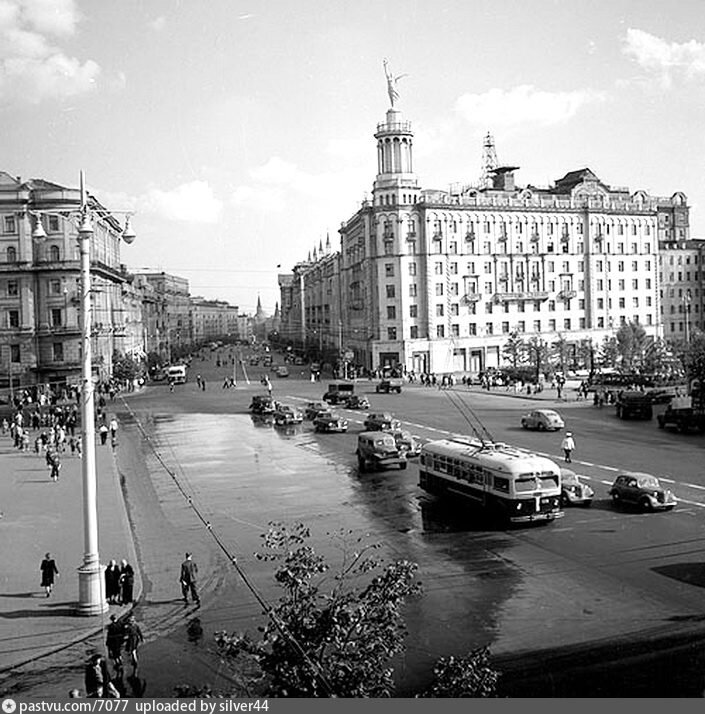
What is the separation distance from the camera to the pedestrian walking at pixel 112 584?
16.6 m

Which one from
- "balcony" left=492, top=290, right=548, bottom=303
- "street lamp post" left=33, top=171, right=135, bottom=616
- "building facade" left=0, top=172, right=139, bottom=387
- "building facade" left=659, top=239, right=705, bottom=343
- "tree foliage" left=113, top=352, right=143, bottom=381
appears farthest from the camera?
"building facade" left=659, top=239, right=705, bottom=343

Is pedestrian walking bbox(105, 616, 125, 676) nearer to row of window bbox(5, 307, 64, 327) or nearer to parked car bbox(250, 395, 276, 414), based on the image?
row of window bbox(5, 307, 64, 327)

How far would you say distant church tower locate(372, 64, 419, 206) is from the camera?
290ft

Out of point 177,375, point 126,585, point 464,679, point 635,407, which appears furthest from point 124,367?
point 464,679

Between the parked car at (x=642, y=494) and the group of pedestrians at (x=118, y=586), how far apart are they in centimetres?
1391

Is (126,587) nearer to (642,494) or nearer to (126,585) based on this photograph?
(126,585)

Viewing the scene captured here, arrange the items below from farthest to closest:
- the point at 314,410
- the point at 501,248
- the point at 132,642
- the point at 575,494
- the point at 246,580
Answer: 1. the point at 501,248
2. the point at 314,410
3. the point at 575,494
4. the point at 246,580
5. the point at 132,642

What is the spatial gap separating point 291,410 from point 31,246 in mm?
17800

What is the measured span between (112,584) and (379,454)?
16383mm

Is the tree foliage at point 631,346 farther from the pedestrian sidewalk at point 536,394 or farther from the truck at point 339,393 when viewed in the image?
the truck at point 339,393

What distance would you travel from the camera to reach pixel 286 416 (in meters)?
50.0

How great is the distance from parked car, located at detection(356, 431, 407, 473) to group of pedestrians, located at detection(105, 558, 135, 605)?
627 inches

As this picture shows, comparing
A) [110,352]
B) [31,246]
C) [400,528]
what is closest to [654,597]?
[400,528]

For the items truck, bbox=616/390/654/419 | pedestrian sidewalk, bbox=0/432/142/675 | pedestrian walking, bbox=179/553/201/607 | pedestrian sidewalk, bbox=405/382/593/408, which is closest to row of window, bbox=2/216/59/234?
pedestrian sidewalk, bbox=0/432/142/675
